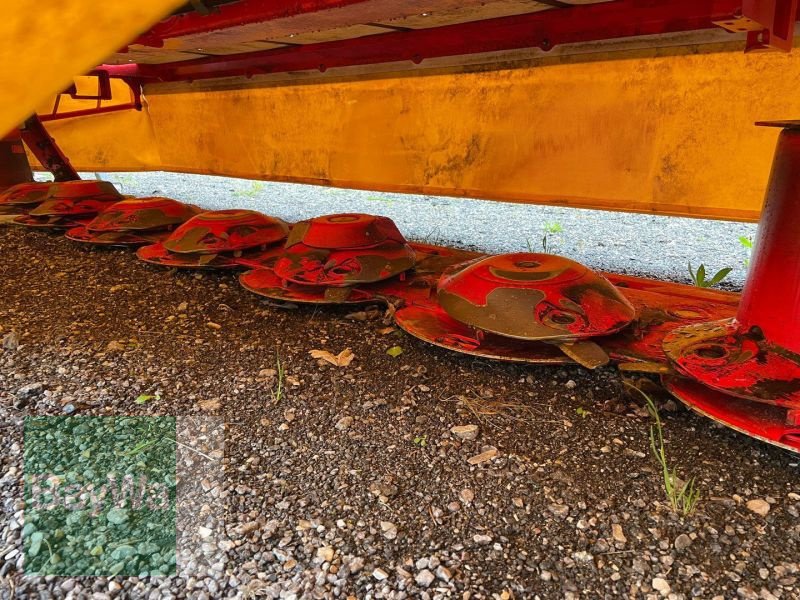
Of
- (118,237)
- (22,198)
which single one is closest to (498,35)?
(118,237)

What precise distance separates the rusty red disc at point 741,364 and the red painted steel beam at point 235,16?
1.41 metres

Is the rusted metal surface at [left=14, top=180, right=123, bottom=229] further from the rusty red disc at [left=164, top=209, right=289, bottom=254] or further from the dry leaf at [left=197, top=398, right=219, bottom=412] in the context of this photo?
the dry leaf at [left=197, top=398, right=219, bottom=412]

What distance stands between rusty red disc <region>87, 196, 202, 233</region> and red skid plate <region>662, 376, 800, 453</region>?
3124mm

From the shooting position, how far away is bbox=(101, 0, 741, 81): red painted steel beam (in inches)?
79.8

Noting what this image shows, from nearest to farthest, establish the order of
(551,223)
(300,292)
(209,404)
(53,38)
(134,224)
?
(53,38) < (209,404) < (300,292) < (134,224) < (551,223)

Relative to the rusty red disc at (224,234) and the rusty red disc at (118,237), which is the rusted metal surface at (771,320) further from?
the rusty red disc at (118,237)

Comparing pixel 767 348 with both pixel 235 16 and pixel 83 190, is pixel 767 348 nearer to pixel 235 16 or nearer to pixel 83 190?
pixel 235 16

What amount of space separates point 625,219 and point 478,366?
2742 millimetres

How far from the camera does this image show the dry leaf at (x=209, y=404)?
171 centimetres

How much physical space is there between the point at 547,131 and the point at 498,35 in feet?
1.61

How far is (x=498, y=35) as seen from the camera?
2.52m

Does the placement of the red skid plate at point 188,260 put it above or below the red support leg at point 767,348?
below

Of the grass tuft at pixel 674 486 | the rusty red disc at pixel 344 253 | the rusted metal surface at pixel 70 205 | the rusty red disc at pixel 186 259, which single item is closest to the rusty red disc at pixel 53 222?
the rusted metal surface at pixel 70 205

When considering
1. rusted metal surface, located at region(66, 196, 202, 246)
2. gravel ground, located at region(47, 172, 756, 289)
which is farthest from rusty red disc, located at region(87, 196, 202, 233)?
gravel ground, located at region(47, 172, 756, 289)
